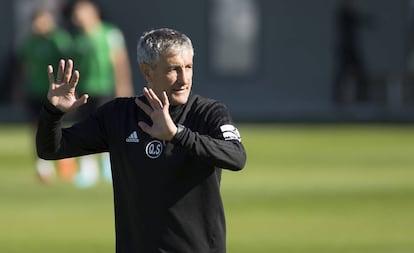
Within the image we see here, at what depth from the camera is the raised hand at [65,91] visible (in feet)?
25.4

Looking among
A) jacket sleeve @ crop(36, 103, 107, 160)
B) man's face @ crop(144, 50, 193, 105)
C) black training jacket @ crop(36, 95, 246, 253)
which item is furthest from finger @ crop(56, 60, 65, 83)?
man's face @ crop(144, 50, 193, 105)

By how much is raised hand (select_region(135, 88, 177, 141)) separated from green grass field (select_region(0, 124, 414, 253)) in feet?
A: 21.7

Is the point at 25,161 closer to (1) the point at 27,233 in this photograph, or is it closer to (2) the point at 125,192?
(1) the point at 27,233

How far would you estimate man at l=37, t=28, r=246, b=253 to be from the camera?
7.49 m

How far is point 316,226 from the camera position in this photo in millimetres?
15789

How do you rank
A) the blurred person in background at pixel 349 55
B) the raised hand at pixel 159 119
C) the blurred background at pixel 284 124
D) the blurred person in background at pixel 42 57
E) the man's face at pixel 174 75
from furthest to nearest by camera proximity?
the blurred person in background at pixel 349 55, the blurred person in background at pixel 42 57, the blurred background at pixel 284 124, the man's face at pixel 174 75, the raised hand at pixel 159 119

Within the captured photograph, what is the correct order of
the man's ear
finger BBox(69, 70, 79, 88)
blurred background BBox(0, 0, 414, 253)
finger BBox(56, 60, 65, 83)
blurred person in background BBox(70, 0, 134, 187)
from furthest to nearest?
1. blurred person in background BBox(70, 0, 134, 187)
2. blurred background BBox(0, 0, 414, 253)
3. finger BBox(56, 60, 65, 83)
4. finger BBox(69, 70, 79, 88)
5. the man's ear

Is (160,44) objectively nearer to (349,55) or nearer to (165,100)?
(165,100)

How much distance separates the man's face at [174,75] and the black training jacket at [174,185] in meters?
0.10

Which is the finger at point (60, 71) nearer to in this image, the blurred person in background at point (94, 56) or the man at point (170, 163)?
the man at point (170, 163)

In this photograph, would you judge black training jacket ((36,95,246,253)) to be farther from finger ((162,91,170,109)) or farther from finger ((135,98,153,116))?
finger ((162,91,170,109))

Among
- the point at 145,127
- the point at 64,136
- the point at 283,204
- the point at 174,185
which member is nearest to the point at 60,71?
the point at 64,136

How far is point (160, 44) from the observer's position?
24.6 feet

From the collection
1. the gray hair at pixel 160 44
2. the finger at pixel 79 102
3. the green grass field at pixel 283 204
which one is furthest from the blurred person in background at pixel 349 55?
the gray hair at pixel 160 44
